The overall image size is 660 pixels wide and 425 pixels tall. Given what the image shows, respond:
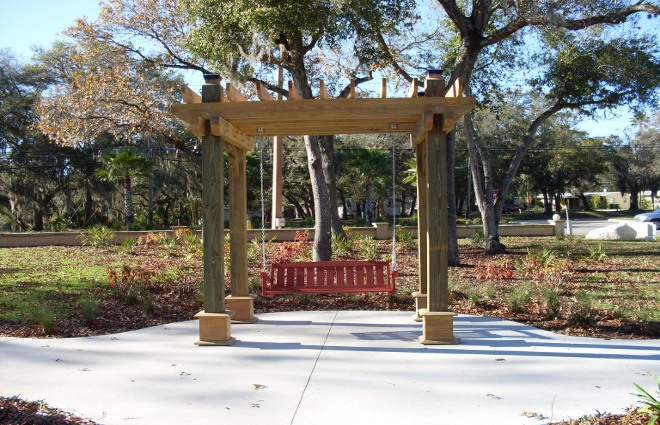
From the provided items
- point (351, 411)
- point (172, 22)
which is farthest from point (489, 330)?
point (172, 22)

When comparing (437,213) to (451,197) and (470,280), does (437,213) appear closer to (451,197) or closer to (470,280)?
(470,280)

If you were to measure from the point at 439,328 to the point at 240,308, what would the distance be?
8.57 feet

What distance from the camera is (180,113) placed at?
19.2ft

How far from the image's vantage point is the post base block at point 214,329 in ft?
19.2

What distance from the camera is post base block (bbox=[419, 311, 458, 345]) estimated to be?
5.83m

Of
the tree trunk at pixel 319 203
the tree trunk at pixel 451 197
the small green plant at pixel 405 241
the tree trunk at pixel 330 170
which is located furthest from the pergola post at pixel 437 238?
the small green plant at pixel 405 241

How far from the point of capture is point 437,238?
5.81 metres

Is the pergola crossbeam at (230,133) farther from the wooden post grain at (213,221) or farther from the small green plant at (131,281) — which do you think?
the small green plant at (131,281)

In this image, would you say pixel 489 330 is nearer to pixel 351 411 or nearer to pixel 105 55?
pixel 351 411

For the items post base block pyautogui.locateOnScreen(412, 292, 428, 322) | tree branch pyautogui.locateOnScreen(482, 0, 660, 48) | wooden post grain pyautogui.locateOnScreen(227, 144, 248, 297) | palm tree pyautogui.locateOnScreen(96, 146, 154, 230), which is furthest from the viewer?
palm tree pyautogui.locateOnScreen(96, 146, 154, 230)

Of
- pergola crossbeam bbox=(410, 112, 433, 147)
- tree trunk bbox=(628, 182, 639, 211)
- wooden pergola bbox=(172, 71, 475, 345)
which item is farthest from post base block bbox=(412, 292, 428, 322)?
tree trunk bbox=(628, 182, 639, 211)

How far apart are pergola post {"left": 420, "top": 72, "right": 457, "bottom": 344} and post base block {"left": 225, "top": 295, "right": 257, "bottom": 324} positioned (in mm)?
2372

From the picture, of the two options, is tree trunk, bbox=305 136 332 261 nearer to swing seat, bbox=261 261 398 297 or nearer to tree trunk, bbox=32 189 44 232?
swing seat, bbox=261 261 398 297

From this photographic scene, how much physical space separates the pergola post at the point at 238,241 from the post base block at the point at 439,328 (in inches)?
94.8
